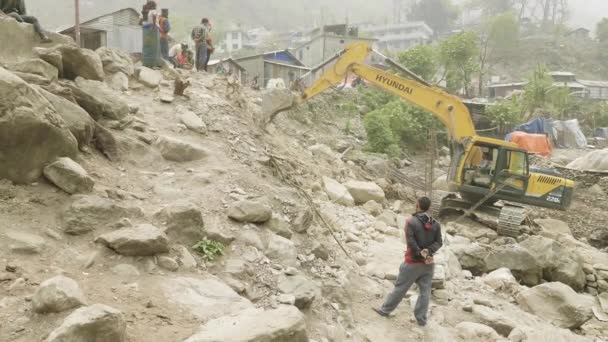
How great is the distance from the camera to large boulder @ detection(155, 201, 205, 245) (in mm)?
4863

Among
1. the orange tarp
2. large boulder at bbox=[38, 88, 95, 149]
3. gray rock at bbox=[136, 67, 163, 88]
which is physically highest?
gray rock at bbox=[136, 67, 163, 88]

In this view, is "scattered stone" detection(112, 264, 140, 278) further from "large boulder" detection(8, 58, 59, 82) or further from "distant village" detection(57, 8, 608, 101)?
"distant village" detection(57, 8, 608, 101)

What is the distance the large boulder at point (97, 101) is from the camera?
20.6 feet

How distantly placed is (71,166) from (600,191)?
16.6 m

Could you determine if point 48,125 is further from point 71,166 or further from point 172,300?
point 172,300

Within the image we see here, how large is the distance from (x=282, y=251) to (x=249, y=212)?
0.57 metres

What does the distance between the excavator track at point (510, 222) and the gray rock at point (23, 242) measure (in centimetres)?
885

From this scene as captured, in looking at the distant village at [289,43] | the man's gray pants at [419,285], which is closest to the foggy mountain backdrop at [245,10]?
the distant village at [289,43]

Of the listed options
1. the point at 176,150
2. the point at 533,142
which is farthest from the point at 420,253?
the point at 533,142

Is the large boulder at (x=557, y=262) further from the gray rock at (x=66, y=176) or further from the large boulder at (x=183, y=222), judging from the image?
the gray rock at (x=66, y=176)

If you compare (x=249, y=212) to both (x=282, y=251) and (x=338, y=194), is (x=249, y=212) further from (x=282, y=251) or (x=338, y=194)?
(x=338, y=194)

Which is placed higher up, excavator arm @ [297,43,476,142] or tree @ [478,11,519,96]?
tree @ [478,11,519,96]

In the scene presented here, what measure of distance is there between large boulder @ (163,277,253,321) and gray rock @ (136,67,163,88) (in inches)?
217

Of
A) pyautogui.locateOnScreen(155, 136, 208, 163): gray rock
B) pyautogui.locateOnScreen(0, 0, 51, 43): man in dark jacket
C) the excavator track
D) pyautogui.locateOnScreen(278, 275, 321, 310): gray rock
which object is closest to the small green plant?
pyautogui.locateOnScreen(278, 275, 321, 310): gray rock
